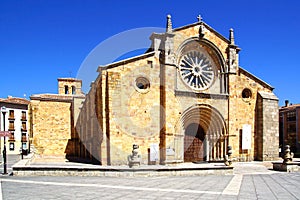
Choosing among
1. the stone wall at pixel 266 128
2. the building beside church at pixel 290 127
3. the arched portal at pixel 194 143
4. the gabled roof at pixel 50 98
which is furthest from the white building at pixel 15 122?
the building beside church at pixel 290 127

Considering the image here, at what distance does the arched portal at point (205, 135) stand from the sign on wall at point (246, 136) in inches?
68.1

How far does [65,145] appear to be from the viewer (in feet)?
89.6

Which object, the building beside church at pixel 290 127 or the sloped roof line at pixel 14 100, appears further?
the sloped roof line at pixel 14 100

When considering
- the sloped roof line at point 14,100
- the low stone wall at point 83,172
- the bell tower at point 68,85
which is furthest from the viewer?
the sloped roof line at point 14,100

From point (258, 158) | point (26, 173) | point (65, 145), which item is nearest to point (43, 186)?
point (26, 173)

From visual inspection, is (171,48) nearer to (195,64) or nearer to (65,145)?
(195,64)

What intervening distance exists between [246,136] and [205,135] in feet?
A: 11.3

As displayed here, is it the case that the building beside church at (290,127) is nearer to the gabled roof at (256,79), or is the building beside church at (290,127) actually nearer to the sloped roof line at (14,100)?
the gabled roof at (256,79)

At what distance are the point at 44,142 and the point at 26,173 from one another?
58.0ft

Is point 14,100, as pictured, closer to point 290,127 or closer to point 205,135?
point 205,135

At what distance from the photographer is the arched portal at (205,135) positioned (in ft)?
65.0

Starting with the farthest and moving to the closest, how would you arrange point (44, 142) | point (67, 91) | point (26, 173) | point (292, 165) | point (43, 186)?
point (67, 91) < point (44, 142) < point (292, 165) < point (26, 173) < point (43, 186)

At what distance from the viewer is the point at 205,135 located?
20.7 m

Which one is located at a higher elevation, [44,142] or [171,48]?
[171,48]
